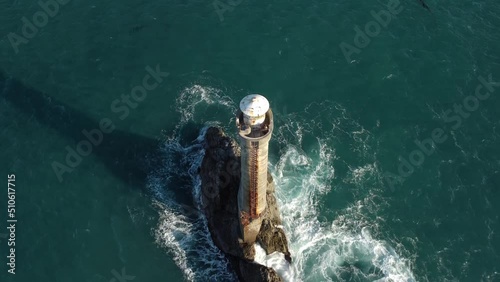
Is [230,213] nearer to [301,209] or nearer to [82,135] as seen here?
[301,209]

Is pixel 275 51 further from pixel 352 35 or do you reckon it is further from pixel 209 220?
pixel 209 220

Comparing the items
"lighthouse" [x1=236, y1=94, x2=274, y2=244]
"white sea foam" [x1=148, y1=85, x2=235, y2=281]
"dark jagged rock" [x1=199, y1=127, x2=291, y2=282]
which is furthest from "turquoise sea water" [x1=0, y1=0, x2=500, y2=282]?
"lighthouse" [x1=236, y1=94, x2=274, y2=244]

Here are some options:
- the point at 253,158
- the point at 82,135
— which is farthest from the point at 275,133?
the point at 82,135

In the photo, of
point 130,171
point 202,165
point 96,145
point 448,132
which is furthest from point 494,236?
point 96,145

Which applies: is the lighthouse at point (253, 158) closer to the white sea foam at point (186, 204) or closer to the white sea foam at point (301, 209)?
the white sea foam at point (301, 209)

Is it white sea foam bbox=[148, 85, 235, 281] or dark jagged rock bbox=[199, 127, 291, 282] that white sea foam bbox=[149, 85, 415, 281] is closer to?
white sea foam bbox=[148, 85, 235, 281]
